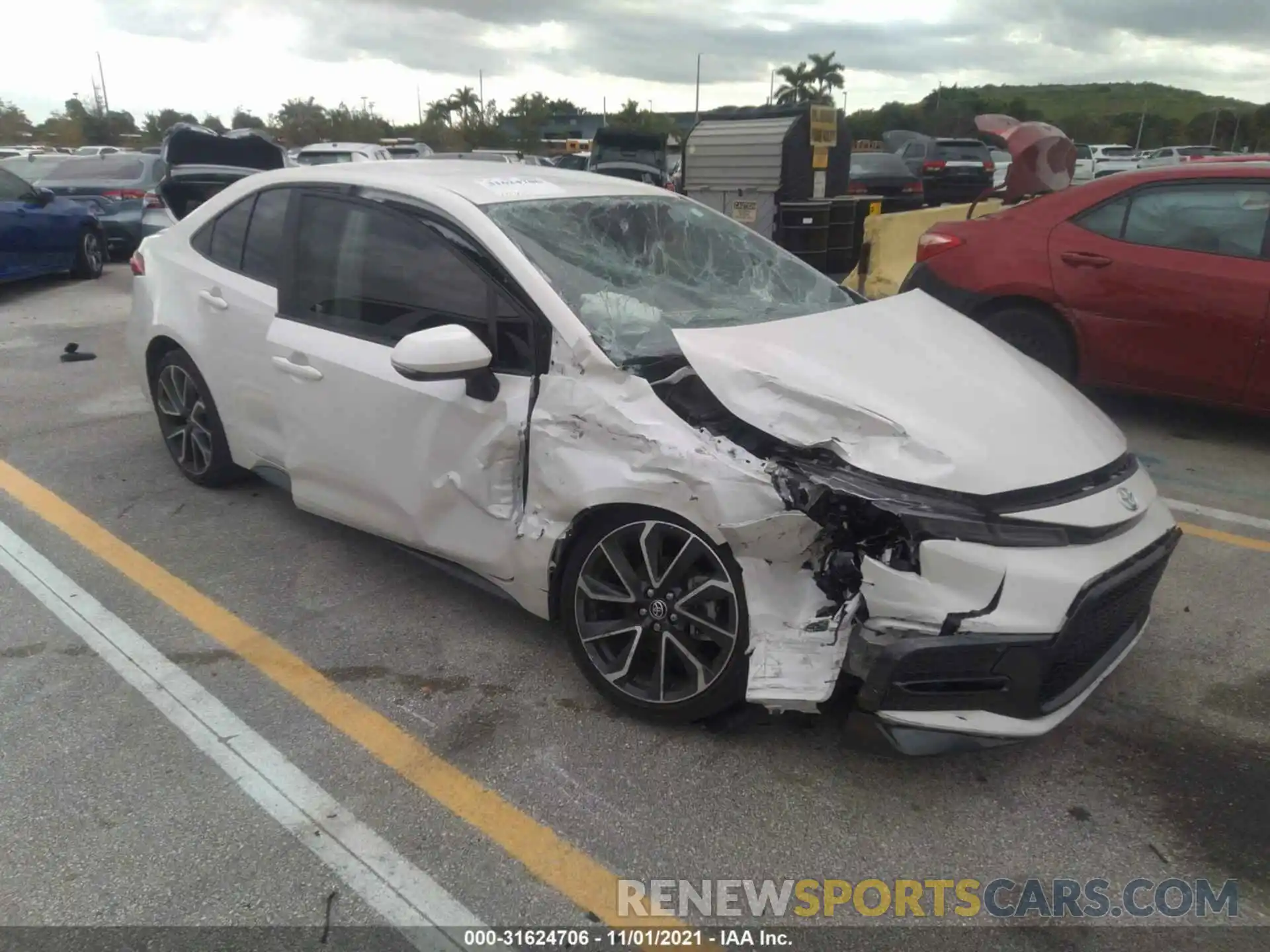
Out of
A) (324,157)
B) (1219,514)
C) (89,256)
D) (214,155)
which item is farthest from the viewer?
(324,157)

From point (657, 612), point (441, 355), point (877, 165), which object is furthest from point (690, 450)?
point (877, 165)

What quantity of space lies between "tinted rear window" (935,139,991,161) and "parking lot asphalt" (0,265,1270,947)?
17.5m

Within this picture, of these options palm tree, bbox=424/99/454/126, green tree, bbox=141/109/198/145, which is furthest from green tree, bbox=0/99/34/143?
palm tree, bbox=424/99/454/126

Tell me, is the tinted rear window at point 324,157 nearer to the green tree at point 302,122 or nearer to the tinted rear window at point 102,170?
the tinted rear window at point 102,170

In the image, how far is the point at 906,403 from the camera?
2.66 metres

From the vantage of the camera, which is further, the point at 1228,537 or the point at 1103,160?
the point at 1103,160

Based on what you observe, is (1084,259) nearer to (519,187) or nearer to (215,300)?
(519,187)

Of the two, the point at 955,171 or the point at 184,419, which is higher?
the point at 955,171

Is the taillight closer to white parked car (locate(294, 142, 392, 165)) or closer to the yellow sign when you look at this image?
the yellow sign

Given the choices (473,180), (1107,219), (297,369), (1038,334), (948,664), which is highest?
(473,180)

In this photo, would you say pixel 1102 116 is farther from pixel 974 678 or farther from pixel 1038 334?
pixel 974 678

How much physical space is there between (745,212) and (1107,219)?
552cm

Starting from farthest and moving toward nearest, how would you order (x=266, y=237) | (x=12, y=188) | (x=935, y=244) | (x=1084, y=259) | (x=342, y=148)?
(x=342, y=148) < (x=12, y=188) < (x=935, y=244) < (x=1084, y=259) < (x=266, y=237)

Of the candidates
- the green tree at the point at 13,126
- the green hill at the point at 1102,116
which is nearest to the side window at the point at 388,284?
the green hill at the point at 1102,116
